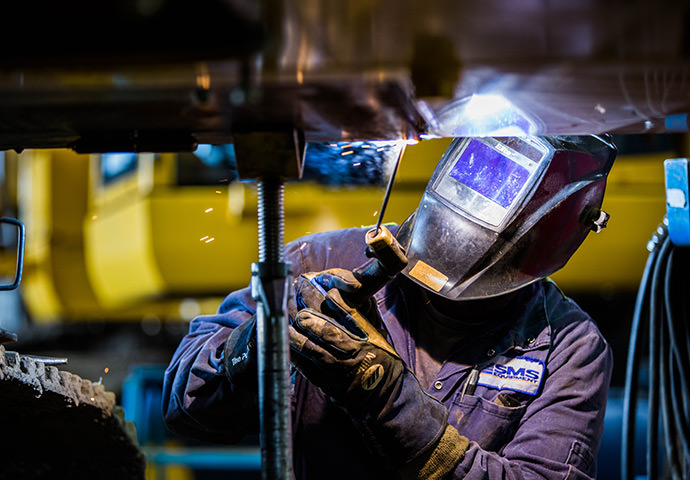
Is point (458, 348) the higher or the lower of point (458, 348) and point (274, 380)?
the lower

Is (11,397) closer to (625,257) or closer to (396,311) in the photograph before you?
(396,311)

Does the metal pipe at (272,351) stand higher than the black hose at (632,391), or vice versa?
the metal pipe at (272,351)

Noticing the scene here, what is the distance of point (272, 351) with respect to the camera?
958 mm

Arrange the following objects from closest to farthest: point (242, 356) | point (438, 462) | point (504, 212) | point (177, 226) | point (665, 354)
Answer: point (242, 356) → point (438, 462) → point (504, 212) → point (665, 354) → point (177, 226)

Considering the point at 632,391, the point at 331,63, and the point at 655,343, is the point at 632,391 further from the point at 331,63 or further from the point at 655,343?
the point at 331,63

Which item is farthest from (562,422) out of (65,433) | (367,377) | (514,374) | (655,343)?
(65,433)

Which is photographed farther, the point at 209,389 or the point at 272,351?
the point at 209,389

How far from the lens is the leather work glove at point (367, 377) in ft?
4.38

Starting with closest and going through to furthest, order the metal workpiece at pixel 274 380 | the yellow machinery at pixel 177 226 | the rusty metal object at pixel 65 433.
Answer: the metal workpiece at pixel 274 380, the rusty metal object at pixel 65 433, the yellow machinery at pixel 177 226

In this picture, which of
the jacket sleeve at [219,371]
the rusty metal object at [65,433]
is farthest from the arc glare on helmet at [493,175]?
the rusty metal object at [65,433]

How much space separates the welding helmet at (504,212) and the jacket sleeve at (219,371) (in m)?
0.22

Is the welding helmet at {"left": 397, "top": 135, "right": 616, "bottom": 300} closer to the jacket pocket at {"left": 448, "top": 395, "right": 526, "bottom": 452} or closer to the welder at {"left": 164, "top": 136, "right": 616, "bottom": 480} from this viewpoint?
the welder at {"left": 164, "top": 136, "right": 616, "bottom": 480}

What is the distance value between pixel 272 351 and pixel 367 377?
1.49 ft

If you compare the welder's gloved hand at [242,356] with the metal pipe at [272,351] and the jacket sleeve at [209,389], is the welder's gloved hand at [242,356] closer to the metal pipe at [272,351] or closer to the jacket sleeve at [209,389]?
the jacket sleeve at [209,389]
